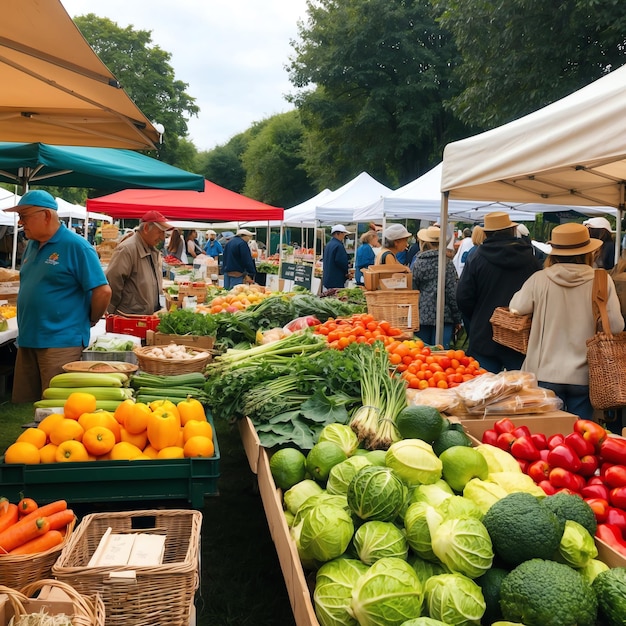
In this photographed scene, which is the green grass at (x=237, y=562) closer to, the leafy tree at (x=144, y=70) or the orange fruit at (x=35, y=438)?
the orange fruit at (x=35, y=438)

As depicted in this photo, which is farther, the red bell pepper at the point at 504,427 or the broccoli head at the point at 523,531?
the red bell pepper at the point at 504,427

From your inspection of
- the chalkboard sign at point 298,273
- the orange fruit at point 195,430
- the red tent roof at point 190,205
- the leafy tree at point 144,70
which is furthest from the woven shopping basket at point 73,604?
the leafy tree at point 144,70

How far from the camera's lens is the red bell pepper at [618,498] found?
237 centimetres

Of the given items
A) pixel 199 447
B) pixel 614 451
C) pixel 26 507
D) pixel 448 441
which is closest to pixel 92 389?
pixel 199 447

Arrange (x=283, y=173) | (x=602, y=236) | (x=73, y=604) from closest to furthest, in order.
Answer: (x=73, y=604) → (x=602, y=236) → (x=283, y=173)

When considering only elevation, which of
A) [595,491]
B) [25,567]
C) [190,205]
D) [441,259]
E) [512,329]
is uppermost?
[190,205]

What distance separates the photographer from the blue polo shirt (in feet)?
14.7

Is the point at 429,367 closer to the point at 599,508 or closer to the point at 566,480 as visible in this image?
the point at 566,480

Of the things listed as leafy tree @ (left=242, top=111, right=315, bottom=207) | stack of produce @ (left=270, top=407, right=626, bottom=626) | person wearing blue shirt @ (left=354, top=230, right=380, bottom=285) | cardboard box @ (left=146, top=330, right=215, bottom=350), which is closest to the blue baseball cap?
cardboard box @ (left=146, top=330, right=215, bottom=350)

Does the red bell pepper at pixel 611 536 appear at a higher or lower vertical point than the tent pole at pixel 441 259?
lower

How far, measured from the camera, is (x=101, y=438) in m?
2.97

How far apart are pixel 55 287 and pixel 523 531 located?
147 inches

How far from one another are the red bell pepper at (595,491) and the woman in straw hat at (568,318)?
186cm

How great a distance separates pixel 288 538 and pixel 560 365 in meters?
2.70
